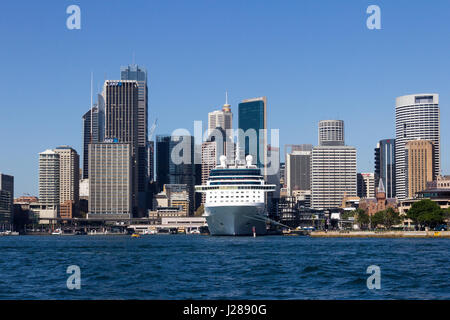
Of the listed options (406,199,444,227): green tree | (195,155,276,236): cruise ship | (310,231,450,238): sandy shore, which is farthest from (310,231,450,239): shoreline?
(195,155,276,236): cruise ship

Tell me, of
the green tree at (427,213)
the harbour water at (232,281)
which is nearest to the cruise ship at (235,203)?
the green tree at (427,213)

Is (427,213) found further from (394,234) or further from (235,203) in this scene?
(235,203)

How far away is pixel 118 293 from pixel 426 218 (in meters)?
130

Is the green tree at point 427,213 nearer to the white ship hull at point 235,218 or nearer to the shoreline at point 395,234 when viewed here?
the shoreline at point 395,234

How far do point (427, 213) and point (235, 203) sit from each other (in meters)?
45.1

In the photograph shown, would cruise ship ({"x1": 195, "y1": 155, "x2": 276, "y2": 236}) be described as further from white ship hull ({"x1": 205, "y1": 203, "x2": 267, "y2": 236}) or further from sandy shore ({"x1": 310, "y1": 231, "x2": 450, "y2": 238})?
sandy shore ({"x1": 310, "y1": 231, "x2": 450, "y2": 238})

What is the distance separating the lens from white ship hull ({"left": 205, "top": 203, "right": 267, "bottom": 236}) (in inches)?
5881

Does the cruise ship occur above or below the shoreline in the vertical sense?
above

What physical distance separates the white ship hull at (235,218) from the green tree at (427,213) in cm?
3628

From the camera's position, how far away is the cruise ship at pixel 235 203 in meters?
150

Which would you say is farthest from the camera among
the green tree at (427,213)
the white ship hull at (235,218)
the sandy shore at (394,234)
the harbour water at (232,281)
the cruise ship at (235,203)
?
the green tree at (427,213)
